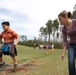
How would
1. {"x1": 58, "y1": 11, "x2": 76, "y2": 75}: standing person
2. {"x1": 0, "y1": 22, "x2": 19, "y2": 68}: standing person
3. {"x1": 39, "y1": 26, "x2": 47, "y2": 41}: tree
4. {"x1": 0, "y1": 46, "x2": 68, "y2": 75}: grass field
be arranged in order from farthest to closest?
1. {"x1": 39, "y1": 26, "x2": 47, "y2": 41}: tree
2. {"x1": 0, "y1": 22, "x2": 19, "y2": 68}: standing person
3. {"x1": 0, "y1": 46, "x2": 68, "y2": 75}: grass field
4. {"x1": 58, "y1": 11, "x2": 76, "y2": 75}: standing person

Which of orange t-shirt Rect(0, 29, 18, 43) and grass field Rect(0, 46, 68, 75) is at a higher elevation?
orange t-shirt Rect(0, 29, 18, 43)

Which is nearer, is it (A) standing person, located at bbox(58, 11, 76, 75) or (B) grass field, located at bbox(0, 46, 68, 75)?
(A) standing person, located at bbox(58, 11, 76, 75)

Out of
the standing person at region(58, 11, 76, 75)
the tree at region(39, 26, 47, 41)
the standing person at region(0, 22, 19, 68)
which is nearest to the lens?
the standing person at region(58, 11, 76, 75)

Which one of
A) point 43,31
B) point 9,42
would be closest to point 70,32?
point 9,42

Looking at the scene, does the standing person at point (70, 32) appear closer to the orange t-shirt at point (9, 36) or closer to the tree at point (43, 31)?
the orange t-shirt at point (9, 36)

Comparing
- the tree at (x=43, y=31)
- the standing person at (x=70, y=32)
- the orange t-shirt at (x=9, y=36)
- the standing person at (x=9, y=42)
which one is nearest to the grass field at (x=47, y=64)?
the standing person at (x=9, y=42)


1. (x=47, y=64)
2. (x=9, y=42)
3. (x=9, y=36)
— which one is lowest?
(x=47, y=64)

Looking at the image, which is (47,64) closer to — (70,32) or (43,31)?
(70,32)

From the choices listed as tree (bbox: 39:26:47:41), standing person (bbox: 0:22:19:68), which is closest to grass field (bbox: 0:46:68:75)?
standing person (bbox: 0:22:19:68)

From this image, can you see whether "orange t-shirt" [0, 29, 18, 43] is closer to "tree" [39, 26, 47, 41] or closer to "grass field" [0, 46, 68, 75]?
"grass field" [0, 46, 68, 75]

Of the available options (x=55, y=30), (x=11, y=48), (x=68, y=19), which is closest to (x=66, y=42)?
(x=68, y=19)

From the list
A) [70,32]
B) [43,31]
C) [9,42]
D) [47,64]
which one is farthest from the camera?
[43,31]

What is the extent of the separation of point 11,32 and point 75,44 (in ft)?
10.0

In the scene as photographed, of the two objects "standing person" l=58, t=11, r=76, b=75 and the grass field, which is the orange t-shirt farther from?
"standing person" l=58, t=11, r=76, b=75
